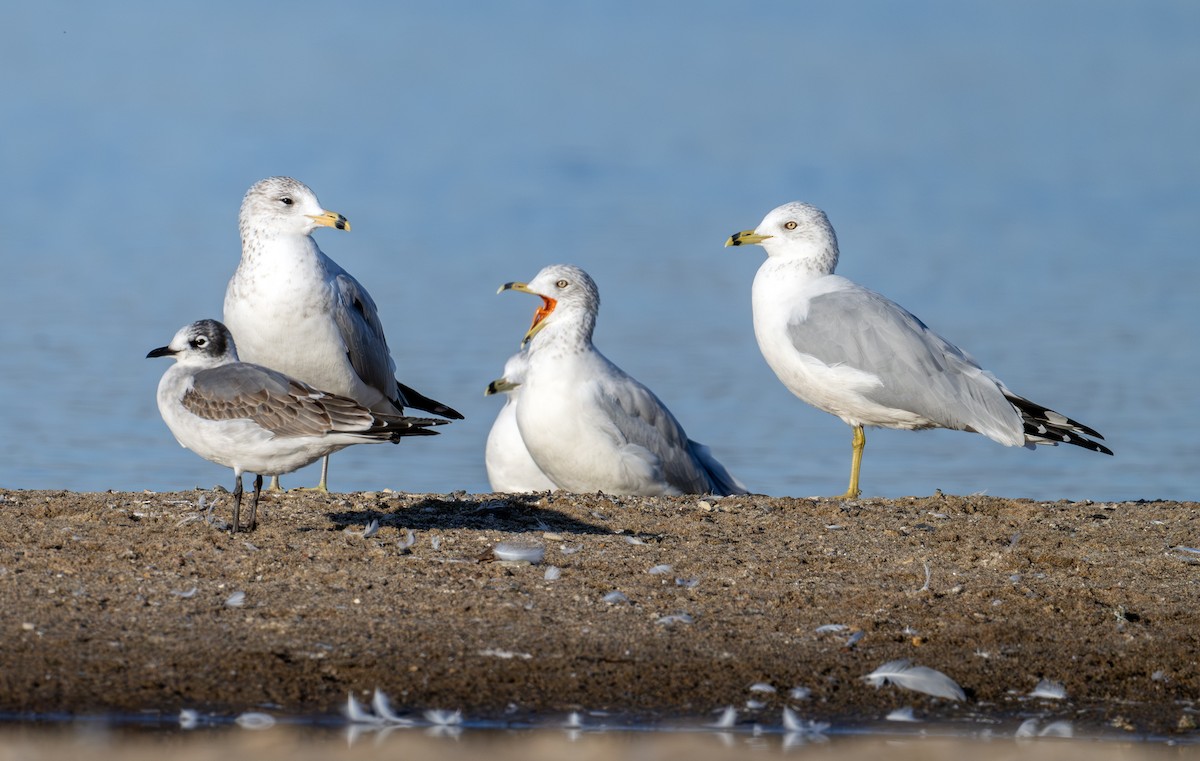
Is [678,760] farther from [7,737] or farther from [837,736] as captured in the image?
[7,737]

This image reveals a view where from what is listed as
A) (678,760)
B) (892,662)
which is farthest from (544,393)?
(678,760)

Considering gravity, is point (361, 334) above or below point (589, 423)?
above

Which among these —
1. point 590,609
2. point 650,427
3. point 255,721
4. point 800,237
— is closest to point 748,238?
point 800,237

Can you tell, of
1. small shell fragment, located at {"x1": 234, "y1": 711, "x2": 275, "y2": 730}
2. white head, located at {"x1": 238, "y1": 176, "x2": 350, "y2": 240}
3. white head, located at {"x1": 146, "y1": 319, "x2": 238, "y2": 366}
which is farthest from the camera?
white head, located at {"x1": 238, "y1": 176, "x2": 350, "y2": 240}

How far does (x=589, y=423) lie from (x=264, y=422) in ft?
8.90

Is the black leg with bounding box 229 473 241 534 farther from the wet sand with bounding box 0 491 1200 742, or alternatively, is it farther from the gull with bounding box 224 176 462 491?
the gull with bounding box 224 176 462 491

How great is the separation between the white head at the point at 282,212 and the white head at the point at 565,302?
118cm

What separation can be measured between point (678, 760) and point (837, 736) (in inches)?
21.2

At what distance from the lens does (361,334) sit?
9109 millimetres

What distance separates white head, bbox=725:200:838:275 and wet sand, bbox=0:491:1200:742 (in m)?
2.44

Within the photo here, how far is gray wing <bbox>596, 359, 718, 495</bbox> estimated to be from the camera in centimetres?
937

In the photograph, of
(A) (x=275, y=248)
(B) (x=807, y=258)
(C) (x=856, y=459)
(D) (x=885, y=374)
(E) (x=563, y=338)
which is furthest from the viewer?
(B) (x=807, y=258)

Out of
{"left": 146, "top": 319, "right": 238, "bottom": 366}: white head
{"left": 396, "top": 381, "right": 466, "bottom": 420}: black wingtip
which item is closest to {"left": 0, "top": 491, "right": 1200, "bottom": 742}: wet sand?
{"left": 146, "top": 319, "right": 238, "bottom": 366}: white head

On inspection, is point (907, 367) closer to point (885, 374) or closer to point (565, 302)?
point (885, 374)
